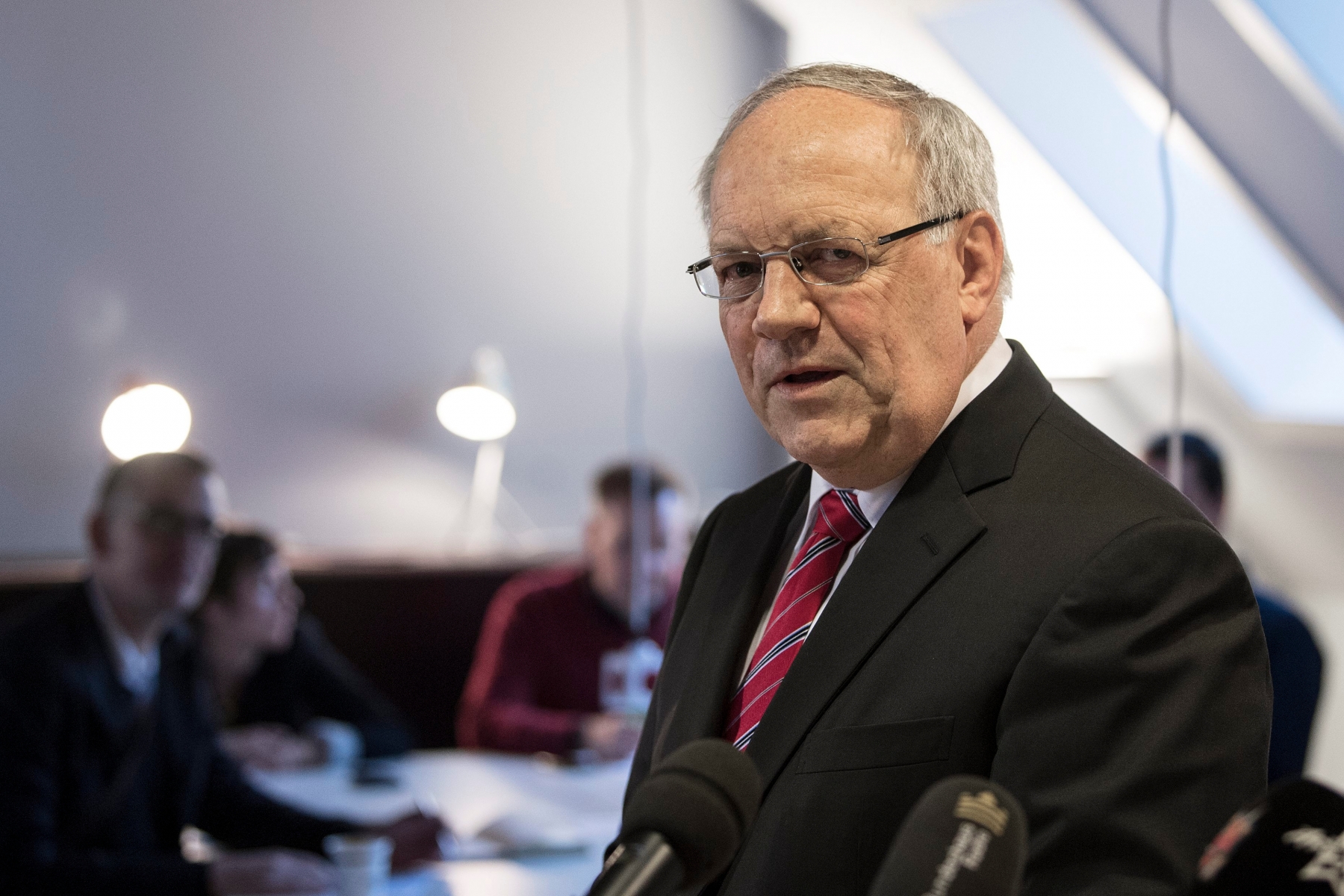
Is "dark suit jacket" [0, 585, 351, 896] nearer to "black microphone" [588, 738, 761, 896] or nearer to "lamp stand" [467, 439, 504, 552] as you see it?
"black microphone" [588, 738, 761, 896]

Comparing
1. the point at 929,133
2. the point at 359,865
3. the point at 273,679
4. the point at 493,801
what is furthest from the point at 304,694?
the point at 929,133

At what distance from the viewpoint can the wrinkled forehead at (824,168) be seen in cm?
99

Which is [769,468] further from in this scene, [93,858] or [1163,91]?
[93,858]

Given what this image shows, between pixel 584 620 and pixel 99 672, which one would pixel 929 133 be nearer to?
pixel 99 672

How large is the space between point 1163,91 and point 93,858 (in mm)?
2444

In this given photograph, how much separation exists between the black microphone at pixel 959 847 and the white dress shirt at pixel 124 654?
2121 millimetres

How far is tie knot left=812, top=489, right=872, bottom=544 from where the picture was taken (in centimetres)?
108

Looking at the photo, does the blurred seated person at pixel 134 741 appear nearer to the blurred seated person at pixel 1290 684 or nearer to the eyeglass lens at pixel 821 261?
the eyeglass lens at pixel 821 261

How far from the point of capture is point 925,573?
0.95 metres

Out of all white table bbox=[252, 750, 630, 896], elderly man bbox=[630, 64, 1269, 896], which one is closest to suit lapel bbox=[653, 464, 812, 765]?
elderly man bbox=[630, 64, 1269, 896]

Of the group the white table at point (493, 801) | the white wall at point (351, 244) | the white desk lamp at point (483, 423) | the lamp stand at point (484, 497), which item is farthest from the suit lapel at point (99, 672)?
the lamp stand at point (484, 497)

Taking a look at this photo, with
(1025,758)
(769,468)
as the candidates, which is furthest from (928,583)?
(769,468)

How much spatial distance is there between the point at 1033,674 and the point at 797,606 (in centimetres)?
29

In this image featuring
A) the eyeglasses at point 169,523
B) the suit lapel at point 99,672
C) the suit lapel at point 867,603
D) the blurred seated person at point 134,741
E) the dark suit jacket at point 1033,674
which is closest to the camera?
the dark suit jacket at point 1033,674
